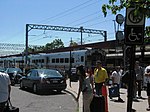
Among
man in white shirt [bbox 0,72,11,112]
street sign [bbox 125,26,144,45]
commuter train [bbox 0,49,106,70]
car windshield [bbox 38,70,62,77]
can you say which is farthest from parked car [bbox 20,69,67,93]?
street sign [bbox 125,26,144,45]

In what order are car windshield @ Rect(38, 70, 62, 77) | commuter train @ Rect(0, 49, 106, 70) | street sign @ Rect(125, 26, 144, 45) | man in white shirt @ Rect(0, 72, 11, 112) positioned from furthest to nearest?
commuter train @ Rect(0, 49, 106, 70) < car windshield @ Rect(38, 70, 62, 77) < man in white shirt @ Rect(0, 72, 11, 112) < street sign @ Rect(125, 26, 144, 45)

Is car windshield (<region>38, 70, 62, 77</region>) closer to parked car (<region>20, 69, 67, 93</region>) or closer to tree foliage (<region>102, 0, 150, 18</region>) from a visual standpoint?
parked car (<region>20, 69, 67, 93</region>)

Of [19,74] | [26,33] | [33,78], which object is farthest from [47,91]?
[26,33]

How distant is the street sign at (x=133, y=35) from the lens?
239 inches

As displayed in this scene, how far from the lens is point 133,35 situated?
20.2ft

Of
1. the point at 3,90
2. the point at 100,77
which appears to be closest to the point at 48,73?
the point at 100,77

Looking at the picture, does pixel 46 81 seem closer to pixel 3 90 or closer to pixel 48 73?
pixel 48 73

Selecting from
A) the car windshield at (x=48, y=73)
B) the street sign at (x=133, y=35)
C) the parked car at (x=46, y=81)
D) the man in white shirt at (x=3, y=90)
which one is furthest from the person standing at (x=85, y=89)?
the car windshield at (x=48, y=73)

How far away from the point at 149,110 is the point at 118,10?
6.95m

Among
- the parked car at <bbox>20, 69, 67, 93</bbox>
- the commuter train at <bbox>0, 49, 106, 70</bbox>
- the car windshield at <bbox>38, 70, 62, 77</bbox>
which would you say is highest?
the commuter train at <bbox>0, 49, 106, 70</bbox>

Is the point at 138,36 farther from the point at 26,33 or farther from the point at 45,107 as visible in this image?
the point at 26,33

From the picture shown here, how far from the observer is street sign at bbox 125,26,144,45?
19.9ft

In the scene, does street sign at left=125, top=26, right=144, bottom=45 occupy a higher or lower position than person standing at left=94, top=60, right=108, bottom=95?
higher

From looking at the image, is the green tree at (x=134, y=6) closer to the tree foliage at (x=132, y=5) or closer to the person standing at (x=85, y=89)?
the tree foliage at (x=132, y=5)
